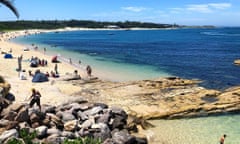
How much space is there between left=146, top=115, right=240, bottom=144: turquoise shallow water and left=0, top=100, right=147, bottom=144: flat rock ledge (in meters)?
2.02

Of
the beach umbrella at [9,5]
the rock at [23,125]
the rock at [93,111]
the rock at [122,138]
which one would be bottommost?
the rock at [122,138]

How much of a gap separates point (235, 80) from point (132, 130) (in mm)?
24440

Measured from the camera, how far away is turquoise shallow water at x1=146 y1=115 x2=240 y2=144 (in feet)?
73.3

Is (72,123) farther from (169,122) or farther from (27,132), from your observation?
(169,122)

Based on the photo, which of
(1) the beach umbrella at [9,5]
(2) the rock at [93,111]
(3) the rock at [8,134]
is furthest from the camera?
(2) the rock at [93,111]

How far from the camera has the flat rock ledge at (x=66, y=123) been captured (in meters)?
19.0

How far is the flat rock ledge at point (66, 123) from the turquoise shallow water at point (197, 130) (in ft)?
6.64

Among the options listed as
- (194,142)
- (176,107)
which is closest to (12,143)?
(194,142)

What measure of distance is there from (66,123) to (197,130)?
8707 millimetres

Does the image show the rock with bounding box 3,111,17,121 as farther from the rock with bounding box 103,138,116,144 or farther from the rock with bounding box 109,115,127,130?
the rock with bounding box 109,115,127,130

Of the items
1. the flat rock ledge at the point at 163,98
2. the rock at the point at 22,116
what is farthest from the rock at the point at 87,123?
the flat rock ledge at the point at 163,98

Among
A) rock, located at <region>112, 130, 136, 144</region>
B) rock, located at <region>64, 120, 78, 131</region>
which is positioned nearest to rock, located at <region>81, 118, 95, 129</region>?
rock, located at <region>64, 120, 78, 131</region>

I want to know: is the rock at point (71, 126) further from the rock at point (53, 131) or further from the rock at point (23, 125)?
the rock at point (23, 125)

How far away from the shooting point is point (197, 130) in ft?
79.5
